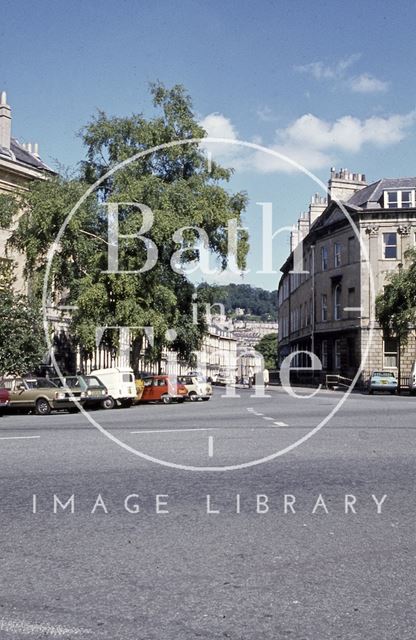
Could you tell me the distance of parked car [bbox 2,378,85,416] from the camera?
97.2 ft

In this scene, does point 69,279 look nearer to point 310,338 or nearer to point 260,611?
point 260,611

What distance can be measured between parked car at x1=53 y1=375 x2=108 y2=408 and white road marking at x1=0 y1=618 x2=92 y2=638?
26.5 meters

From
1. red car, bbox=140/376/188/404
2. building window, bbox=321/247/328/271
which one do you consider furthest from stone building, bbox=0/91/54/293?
building window, bbox=321/247/328/271

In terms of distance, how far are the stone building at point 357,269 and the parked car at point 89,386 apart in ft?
97.1

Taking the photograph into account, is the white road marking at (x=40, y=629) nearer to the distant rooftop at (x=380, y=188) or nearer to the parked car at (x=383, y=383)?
the parked car at (x=383, y=383)

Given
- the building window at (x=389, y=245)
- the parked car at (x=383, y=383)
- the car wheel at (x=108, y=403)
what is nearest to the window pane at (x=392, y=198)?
the building window at (x=389, y=245)

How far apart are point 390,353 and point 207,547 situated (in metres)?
55.0

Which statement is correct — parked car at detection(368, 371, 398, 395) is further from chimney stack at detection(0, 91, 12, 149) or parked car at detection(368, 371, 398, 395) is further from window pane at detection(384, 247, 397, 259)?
chimney stack at detection(0, 91, 12, 149)

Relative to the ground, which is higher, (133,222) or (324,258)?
(324,258)

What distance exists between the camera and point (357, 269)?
201ft

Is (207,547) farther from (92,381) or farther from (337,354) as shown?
(337,354)

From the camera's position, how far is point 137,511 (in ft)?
25.1

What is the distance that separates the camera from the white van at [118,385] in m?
34.1

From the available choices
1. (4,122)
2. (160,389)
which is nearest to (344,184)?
(4,122)
